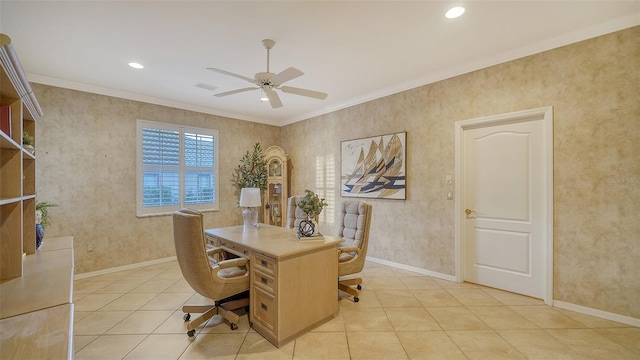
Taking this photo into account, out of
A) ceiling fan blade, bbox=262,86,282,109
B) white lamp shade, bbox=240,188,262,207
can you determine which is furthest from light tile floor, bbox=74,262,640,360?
ceiling fan blade, bbox=262,86,282,109

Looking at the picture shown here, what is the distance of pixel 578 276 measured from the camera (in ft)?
8.49

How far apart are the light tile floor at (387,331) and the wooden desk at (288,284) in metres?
0.12

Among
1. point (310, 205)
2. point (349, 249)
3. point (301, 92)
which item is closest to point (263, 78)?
point (301, 92)

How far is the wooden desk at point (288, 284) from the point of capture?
206cm

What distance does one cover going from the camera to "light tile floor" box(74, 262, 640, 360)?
2.01m

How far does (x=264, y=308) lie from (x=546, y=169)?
319cm

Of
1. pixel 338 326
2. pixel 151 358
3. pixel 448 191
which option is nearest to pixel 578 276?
pixel 448 191

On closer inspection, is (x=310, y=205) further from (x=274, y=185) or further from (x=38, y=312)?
(x=274, y=185)

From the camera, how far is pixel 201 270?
2.11 meters

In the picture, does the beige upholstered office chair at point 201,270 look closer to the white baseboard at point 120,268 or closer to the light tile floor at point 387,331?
the light tile floor at point 387,331

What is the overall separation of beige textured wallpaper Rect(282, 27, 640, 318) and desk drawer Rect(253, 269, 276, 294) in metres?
2.47

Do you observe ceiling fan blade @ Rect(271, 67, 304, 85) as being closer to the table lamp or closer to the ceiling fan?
the ceiling fan

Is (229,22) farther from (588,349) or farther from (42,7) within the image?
(588,349)

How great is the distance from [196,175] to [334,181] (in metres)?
2.59
